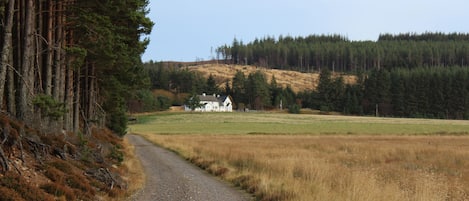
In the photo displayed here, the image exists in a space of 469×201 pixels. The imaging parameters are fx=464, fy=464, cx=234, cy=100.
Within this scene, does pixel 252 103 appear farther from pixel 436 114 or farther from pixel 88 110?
pixel 88 110

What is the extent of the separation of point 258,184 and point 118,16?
8989 millimetres

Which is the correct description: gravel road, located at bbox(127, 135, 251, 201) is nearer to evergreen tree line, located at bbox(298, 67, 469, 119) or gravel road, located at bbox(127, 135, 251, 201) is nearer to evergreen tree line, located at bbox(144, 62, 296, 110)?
evergreen tree line, located at bbox(298, 67, 469, 119)

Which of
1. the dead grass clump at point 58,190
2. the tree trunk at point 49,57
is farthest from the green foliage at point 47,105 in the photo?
the dead grass clump at point 58,190

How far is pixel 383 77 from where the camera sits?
143875mm

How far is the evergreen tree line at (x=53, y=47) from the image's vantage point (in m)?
13.6

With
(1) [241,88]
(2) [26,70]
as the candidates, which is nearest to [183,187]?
(2) [26,70]

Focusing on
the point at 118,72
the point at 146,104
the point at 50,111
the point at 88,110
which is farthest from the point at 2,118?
the point at 146,104

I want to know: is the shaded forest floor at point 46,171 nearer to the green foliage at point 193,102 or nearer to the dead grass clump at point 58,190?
the dead grass clump at point 58,190

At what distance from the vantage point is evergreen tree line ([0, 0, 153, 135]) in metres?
13.6

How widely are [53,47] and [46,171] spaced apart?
597 cm

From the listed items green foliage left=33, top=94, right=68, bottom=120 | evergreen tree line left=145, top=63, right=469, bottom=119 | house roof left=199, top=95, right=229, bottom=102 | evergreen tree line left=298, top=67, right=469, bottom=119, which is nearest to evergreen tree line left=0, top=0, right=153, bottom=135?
green foliage left=33, top=94, right=68, bottom=120

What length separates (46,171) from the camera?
11.1m

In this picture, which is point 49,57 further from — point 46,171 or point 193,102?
point 193,102

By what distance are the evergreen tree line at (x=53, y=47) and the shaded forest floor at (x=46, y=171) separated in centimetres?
92
